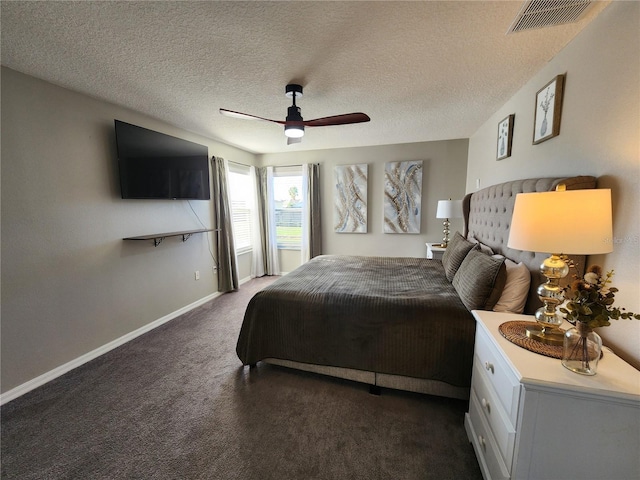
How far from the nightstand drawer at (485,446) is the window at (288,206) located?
4001 mm

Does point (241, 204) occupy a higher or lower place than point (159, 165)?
lower

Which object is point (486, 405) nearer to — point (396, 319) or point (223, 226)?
point (396, 319)

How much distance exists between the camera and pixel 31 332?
6.73 feet

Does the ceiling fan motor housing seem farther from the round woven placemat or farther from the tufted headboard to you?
the round woven placemat

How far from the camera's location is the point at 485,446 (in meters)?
1.28

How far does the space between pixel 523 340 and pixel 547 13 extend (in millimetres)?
1682

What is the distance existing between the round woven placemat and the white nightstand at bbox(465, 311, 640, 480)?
0.12 ft

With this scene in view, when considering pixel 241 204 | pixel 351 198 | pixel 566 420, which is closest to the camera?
pixel 566 420

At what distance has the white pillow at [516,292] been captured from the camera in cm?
165

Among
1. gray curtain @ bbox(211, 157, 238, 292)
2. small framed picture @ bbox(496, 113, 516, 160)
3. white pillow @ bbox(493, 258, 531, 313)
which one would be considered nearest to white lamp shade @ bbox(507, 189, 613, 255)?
white pillow @ bbox(493, 258, 531, 313)

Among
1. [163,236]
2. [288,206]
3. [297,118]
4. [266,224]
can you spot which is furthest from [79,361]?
[288,206]

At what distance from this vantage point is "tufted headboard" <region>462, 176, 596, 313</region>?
148cm

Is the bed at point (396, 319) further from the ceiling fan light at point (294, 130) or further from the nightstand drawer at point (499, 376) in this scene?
the ceiling fan light at point (294, 130)

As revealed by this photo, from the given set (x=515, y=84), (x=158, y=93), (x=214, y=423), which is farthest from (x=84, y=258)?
(x=515, y=84)
